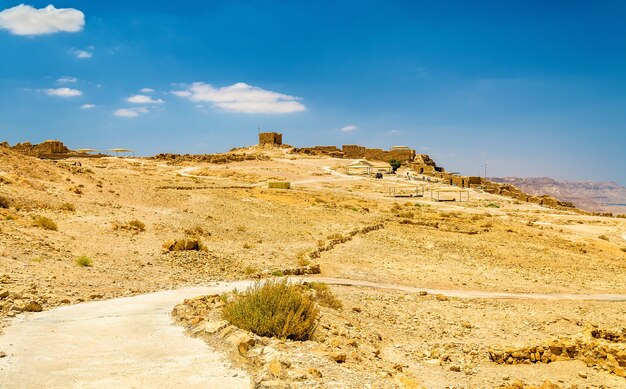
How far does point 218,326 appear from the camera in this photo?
7617 millimetres

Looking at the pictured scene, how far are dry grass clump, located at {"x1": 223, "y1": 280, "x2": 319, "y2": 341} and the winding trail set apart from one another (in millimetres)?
863

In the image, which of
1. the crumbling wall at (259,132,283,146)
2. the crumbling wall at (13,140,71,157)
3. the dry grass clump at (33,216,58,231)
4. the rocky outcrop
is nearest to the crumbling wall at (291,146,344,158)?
the crumbling wall at (259,132,283,146)

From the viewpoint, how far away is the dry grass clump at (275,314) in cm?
775

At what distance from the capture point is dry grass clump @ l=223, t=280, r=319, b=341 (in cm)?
775

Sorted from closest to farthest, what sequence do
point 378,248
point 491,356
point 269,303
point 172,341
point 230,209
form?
point 172,341
point 269,303
point 491,356
point 378,248
point 230,209

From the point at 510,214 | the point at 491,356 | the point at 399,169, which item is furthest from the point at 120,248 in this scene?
the point at 399,169

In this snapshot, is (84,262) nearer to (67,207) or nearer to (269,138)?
(67,207)

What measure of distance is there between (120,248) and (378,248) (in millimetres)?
11623

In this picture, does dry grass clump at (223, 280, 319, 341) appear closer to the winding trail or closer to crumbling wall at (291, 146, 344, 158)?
the winding trail

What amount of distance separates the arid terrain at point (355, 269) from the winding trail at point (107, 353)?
39 centimetres

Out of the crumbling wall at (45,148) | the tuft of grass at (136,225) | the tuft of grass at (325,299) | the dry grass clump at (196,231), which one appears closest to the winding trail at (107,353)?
the tuft of grass at (325,299)

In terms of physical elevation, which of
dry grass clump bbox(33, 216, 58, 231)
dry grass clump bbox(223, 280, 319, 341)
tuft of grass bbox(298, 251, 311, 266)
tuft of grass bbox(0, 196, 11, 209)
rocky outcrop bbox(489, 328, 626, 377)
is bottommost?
rocky outcrop bbox(489, 328, 626, 377)

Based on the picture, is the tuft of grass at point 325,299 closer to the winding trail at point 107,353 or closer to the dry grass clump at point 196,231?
the winding trail at point 107,353

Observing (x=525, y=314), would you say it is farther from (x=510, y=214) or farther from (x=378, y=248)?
(x=510, y=214)
